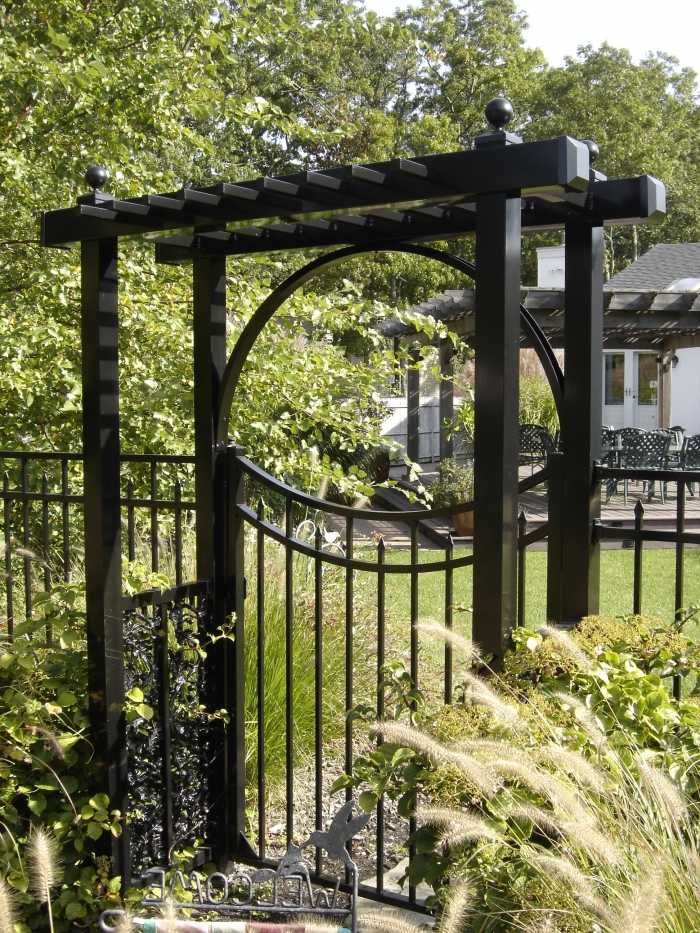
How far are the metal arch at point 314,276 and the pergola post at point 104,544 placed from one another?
0.43 metres

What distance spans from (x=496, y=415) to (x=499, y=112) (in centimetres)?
74

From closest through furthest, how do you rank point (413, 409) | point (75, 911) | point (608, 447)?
point (75, 911), point (608, 447), point (413, 409)

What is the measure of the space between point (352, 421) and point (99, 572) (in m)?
2.70

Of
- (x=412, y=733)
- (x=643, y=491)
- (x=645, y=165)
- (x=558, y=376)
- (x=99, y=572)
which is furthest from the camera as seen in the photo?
(x=645, y=165)

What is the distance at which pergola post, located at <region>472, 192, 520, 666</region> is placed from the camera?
2.17m

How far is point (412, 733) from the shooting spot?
189cm

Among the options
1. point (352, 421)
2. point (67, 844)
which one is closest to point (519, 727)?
point (67, 844)

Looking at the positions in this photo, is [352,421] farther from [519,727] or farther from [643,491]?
[643,491]

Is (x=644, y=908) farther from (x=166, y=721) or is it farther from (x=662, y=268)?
(x=662, y=268)

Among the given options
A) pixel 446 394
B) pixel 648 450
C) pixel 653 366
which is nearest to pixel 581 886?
pixel 648 450

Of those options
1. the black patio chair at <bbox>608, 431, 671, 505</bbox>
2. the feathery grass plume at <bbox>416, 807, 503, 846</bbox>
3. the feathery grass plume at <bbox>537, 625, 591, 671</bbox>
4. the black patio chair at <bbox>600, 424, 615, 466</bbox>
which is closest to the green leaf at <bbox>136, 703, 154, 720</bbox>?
the feathery grass plume at <bbox>416, 807, 503, 846</bbox>

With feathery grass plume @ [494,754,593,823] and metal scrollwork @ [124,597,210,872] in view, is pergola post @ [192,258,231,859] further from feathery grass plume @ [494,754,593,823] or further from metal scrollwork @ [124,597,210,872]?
feathery grass plume @ [494,754,593,823]

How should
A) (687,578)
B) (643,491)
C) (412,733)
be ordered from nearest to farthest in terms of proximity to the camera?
(412,733)
(687,578)
(643,491)

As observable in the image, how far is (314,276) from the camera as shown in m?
2.88
